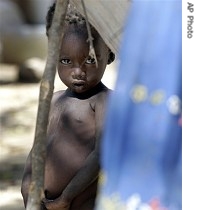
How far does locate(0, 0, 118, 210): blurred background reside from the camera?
635 centimetres

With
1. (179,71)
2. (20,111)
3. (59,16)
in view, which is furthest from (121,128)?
(20,111)

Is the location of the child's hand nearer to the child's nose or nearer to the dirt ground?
the child's nose

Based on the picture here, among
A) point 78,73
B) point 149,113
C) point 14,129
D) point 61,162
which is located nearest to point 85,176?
point 61,162

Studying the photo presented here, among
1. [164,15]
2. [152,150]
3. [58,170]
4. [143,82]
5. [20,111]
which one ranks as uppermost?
[164,15]

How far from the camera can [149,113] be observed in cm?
203

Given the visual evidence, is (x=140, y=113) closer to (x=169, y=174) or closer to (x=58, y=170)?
(x=169, y=174)

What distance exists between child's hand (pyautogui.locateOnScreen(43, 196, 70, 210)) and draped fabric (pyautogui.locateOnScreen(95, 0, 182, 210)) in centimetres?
89

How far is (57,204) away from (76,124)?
0.95 ft

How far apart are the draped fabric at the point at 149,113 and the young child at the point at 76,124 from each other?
787 mm

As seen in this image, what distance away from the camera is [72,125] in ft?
9.83

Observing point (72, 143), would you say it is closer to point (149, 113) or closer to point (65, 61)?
point (65, 61)

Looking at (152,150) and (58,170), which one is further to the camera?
(58,170)

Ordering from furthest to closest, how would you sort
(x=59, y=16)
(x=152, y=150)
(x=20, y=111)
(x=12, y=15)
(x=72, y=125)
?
1. (x=12, y=15)
2. (x=20, y=111)
3. (x=72, y=125)
4. (x=59, y=16)
5. (x=152, y=150)
